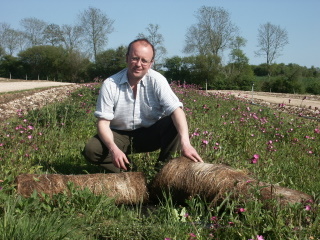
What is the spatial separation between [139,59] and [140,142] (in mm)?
951

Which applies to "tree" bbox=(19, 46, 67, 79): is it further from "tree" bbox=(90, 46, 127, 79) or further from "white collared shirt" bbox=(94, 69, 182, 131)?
"white collared shirt" bbox=(94, 69, 182, 131)

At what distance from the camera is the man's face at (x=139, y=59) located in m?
3.87

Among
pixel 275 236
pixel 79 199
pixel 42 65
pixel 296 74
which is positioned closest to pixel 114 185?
pixel 79 199

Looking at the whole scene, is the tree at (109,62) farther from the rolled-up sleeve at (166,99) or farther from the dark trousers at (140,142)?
the rolled-up sleeve at (166,99)

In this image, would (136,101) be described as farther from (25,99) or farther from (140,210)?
(25,99)

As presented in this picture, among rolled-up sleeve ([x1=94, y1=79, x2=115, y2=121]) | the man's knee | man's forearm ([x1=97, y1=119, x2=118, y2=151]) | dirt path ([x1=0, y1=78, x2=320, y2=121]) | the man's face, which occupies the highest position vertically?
the man's face

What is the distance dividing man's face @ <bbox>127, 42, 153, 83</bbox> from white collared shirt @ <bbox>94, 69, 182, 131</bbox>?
0.51ft

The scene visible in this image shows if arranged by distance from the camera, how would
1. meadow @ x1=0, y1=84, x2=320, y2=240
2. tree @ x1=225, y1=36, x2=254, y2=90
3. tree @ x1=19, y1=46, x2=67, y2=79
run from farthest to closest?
1. tree @ x1=19, y1=46, x2=67, y2=79
2. tree @ x1=225, y1=36, x2=254, y2=90
3. meadow @ x1=0, y1=84, x2=320, y2=240

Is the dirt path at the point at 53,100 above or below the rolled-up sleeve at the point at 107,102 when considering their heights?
below

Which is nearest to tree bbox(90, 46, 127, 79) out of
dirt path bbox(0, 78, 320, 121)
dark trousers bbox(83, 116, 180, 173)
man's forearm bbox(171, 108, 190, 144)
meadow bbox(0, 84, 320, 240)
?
dirt path bbox(0, 78, 320, 121)

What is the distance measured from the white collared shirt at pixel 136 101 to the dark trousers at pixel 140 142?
77 millimetres

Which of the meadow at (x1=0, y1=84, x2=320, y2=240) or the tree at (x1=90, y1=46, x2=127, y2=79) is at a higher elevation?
the tree at (x1=90, y1=46, x2=127, y2=79)

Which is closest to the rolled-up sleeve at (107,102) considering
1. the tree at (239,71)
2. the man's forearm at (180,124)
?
the man's forearm at (180,124)

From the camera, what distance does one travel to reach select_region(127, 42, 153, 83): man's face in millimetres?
3865
